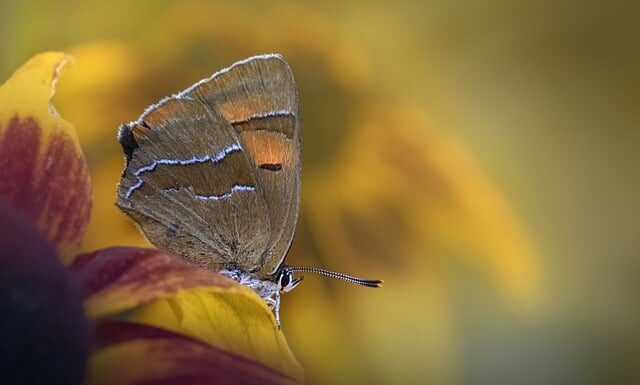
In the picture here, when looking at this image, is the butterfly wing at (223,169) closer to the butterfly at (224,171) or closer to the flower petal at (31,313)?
the butterfly at (224,171)

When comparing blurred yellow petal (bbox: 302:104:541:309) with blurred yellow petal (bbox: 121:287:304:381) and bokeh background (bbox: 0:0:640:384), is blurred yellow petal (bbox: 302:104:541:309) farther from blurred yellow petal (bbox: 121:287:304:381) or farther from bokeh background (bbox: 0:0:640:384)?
blurred yellow petal (bbox: 121:287:304:381)

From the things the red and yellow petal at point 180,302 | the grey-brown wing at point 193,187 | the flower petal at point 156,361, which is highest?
the grey-brown wing at point 193,187

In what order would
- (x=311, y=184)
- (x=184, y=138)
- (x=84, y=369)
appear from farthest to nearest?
(x=311, y=184) → (x=184, y=138) → (x=84, y=369)

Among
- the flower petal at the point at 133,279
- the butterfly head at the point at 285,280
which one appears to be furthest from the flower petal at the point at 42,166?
the butterfly head at the point at 285,280

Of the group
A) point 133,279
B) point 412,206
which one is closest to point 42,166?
point 133,279

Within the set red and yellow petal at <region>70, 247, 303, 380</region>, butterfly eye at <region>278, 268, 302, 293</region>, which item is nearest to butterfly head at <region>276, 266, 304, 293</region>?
butterfly eye at <region>278, 268, 302, 293</region>

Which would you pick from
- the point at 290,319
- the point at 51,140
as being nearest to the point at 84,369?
the point at 51,140

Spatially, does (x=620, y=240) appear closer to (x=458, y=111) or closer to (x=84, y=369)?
(x=458, y=111)
